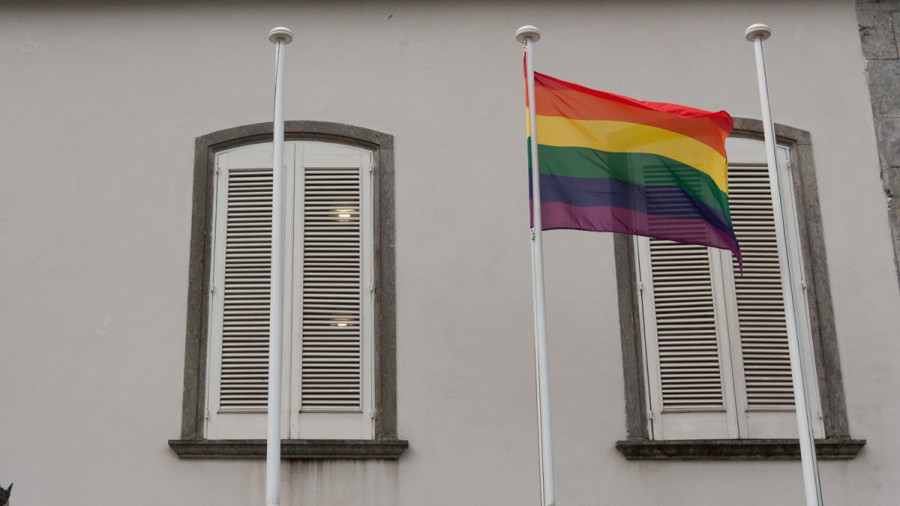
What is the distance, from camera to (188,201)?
10320 mm

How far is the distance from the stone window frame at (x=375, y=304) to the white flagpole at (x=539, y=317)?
1658mm

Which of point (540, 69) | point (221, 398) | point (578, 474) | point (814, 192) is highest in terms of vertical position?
point (540, 69)

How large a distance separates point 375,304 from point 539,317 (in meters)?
2.05

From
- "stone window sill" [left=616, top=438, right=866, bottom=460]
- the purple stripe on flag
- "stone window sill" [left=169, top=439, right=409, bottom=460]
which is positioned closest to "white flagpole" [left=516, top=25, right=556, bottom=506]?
the purple stripe on flag

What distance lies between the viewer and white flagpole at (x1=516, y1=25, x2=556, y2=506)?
824 centimetres

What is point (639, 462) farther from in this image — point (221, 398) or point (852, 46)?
point (852, 46)

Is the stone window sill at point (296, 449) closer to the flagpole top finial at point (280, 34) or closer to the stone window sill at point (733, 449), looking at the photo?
the stone window sill at point (733, 449)

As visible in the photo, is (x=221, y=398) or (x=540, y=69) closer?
(x=221, y=398)

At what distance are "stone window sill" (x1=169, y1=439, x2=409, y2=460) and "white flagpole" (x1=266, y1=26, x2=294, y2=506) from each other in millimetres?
821

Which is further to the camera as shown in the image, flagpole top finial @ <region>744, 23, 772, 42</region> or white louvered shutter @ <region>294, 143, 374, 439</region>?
white louvered shutter @ <region>294, 143, 374, 439</region>

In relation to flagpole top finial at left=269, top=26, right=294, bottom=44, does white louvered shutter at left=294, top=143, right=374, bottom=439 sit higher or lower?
lower

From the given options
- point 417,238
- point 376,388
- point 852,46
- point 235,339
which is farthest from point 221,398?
point 852,46

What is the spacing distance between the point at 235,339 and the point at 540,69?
11.7ft

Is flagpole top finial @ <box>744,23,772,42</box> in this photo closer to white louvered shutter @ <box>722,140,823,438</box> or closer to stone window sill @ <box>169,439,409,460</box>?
white louvered shutter @ <box>722,140,823,438</box>
